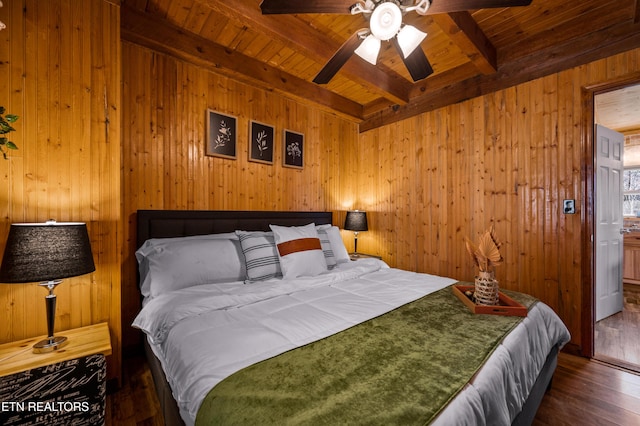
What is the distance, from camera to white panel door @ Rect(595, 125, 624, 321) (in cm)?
275

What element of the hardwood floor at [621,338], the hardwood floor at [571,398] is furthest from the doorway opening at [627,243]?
the hardwood floor at [571,398]

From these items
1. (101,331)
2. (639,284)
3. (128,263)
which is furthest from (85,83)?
(639,284)

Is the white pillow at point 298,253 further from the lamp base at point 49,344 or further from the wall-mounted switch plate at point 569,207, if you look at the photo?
the wall-mounted switch plate at point 569,207

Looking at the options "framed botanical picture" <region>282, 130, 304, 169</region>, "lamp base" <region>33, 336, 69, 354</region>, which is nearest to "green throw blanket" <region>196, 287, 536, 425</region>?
"lamp base" <region>33, 336, 69, 354</region>

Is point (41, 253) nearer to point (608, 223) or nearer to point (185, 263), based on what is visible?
point (185, 263)

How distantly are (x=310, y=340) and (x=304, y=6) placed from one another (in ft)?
5.40

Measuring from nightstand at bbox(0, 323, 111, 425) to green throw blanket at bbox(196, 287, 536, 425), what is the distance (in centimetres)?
74

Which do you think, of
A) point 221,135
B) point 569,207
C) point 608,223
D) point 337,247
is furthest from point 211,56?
point 608,223

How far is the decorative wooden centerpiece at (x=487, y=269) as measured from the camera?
1.51 m

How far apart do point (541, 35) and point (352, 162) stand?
7.72 feet

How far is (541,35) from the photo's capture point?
2342 mm

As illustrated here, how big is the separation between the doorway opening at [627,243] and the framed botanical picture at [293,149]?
2.76 m

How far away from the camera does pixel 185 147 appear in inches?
94.5

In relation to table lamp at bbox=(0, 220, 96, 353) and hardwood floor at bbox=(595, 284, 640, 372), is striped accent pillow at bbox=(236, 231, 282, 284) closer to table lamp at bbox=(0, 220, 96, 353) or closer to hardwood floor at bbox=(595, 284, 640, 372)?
table lamp at bbox=(0, 220, 96, 353)
